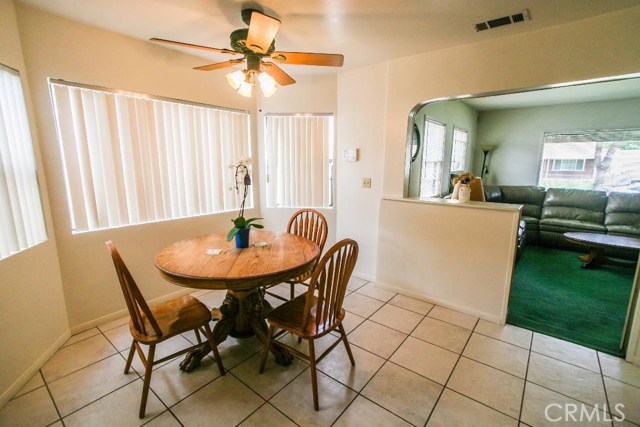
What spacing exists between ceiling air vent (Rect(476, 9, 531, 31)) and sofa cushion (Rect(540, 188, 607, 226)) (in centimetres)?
390

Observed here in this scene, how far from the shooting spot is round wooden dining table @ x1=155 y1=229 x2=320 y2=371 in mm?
1522

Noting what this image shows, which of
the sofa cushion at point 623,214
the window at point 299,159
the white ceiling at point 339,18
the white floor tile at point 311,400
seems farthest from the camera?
the sofa cushion at point 623,214

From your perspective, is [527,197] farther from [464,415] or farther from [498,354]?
[464,415]

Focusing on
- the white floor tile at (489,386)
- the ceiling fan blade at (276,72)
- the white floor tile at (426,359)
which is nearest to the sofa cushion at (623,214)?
the white floor tile at (489,386)

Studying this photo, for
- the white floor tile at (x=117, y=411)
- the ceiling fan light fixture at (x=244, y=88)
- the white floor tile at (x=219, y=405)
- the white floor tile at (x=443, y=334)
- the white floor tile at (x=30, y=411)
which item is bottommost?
the white floor tile at (x=443, y=334)

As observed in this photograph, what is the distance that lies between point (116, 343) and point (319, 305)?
5.75 feet

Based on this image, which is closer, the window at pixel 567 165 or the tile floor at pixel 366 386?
the tile floor at pixel 366 386

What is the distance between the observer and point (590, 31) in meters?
1.82

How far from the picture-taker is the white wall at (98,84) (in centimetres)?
190

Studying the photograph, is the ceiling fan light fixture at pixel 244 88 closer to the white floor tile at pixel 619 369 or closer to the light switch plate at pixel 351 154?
the light switch plate at pixel 351 154

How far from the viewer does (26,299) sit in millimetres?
1730

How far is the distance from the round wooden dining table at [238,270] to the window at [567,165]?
5.50 m

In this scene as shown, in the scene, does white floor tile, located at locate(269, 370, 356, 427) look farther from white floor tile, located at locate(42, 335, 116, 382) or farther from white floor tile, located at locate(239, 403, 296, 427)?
white floor tile, located at locate(42, 335, 116, 382)

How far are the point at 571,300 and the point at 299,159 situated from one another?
3336mm
